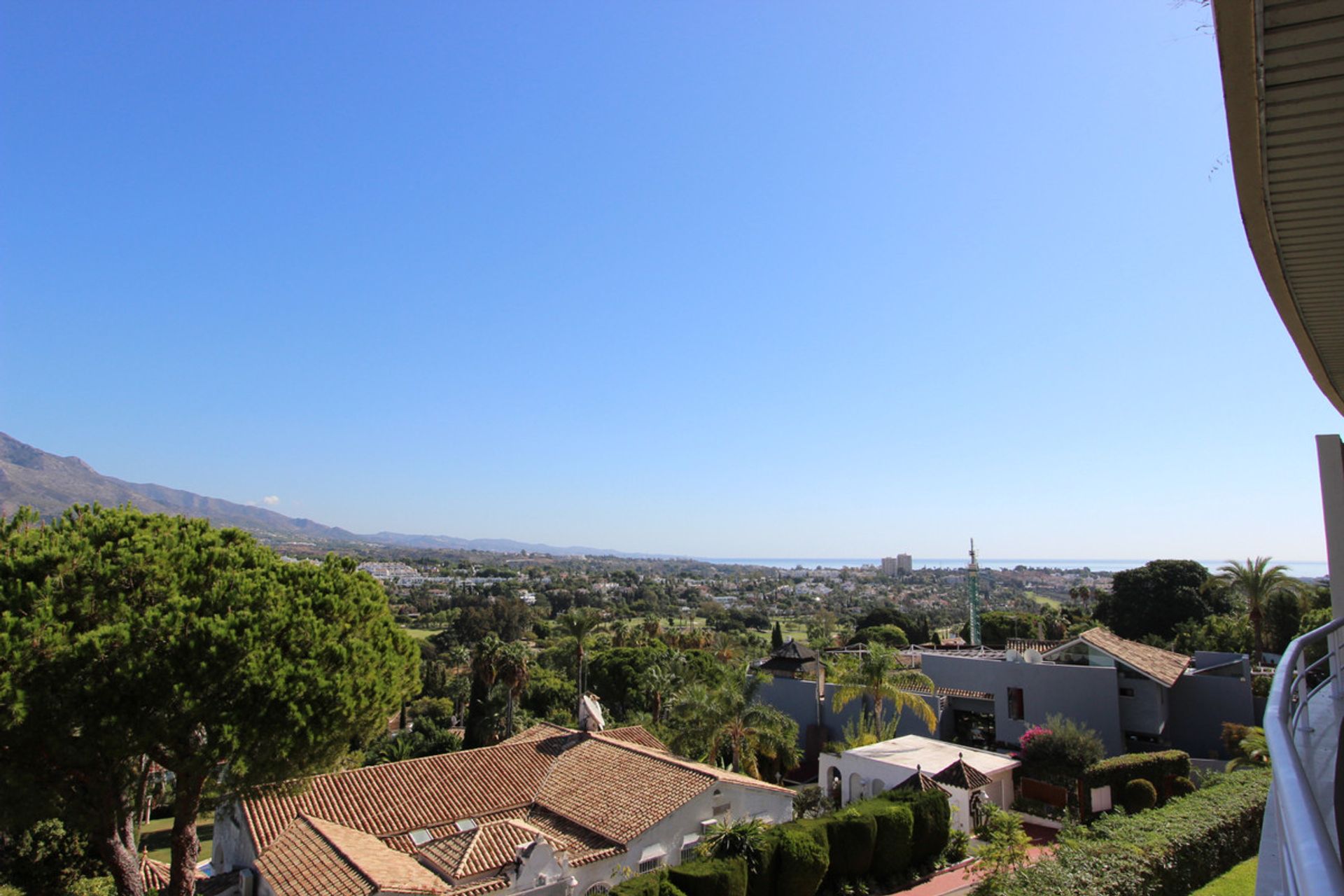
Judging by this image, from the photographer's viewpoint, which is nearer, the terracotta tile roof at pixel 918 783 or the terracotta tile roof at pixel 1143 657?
the terracotta tile roof at pixel 918 783

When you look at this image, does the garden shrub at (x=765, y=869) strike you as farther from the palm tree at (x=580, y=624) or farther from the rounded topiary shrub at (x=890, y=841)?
the palm tree at (x=580, y=624)

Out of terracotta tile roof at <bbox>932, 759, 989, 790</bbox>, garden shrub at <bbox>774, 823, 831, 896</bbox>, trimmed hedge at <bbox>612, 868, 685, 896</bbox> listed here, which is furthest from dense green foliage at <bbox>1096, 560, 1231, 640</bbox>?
trimmed hedge at <bbox>612, 868, 685, 896</bbox>

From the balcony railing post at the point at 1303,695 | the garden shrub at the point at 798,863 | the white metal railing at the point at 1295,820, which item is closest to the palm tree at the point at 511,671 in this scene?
the garden shrub at the point at 798,863

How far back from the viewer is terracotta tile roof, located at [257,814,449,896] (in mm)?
13453

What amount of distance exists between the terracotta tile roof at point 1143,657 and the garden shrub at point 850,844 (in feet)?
53.9

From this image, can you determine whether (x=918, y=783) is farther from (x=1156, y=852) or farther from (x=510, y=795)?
(x=510, y=795)

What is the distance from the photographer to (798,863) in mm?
15336

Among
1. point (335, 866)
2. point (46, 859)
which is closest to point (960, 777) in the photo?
point (335, 866)

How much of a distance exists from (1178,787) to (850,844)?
11.2 metres

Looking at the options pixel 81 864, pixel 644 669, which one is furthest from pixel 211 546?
pixel 644 669

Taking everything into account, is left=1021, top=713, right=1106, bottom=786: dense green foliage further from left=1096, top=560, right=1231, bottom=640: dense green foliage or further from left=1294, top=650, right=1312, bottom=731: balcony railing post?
left=1096, top=560, right=1231, bottom=640: dense green foliage

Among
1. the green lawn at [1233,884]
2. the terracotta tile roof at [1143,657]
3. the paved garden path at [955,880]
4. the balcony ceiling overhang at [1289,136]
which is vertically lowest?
the paved garden path at [955,880]

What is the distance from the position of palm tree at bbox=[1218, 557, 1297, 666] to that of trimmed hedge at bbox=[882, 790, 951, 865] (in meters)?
23.3

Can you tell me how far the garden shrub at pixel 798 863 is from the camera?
1529 centimetres
